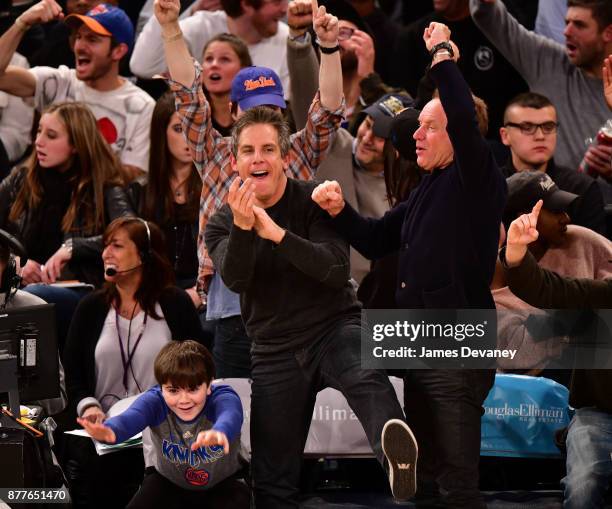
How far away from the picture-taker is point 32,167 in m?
6.34

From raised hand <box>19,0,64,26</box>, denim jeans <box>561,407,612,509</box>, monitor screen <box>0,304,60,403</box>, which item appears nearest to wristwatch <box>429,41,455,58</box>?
denim jeans <box>561,407,612,509</box>

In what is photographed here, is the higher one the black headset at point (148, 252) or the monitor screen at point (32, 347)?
the black headset at point (148, 252)

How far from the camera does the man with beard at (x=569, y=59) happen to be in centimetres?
648

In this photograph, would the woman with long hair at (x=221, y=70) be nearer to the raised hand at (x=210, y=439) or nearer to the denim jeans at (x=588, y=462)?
the raised hand at (x=210, y=439)

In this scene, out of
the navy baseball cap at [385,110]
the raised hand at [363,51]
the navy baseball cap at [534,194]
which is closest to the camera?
the navy baseball cap at [534,194]

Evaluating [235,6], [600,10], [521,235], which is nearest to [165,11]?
[235,6]

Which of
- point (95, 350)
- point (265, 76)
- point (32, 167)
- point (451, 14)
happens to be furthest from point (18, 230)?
point (451, 14)

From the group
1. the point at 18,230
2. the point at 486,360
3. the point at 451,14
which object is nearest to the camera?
the point at 486,360

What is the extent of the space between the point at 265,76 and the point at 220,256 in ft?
3.93

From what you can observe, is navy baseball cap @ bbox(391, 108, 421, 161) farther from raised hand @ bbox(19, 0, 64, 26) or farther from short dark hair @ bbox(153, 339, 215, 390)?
raised hand @ bbox(19, 0, 64, 26)

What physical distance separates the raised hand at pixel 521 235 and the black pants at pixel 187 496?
1.37 meters

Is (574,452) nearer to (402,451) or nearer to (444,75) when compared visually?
(402,451)

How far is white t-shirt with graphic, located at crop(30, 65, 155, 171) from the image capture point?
22.4 ft

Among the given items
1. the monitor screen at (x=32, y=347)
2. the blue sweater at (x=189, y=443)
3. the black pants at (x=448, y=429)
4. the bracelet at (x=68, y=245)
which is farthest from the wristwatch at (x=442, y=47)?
the bracelet at (x=68, y=245)
